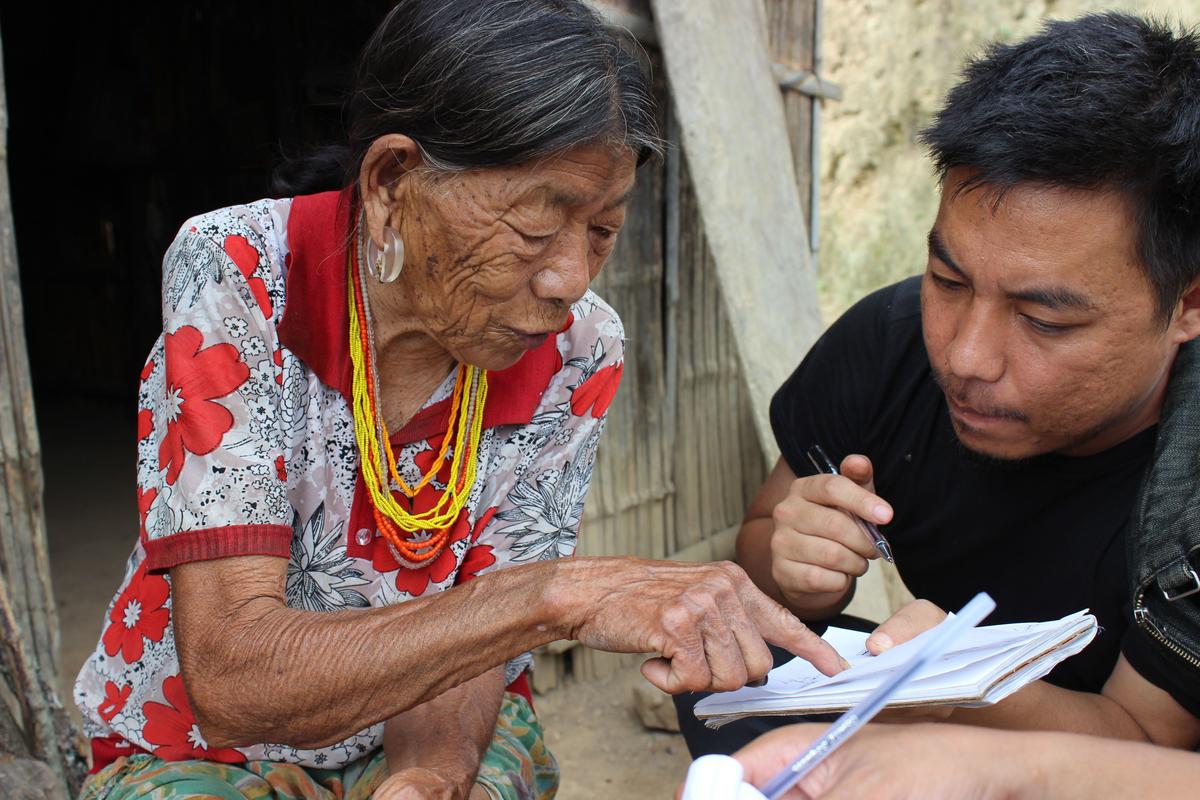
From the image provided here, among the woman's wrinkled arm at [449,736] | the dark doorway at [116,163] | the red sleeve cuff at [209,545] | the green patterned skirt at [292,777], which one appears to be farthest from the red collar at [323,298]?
the dark doorway at [116,163]

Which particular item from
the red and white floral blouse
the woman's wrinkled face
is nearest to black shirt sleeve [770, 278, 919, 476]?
the red and white floral blouse

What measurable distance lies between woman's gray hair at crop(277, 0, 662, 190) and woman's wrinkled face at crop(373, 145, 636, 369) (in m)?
0.04

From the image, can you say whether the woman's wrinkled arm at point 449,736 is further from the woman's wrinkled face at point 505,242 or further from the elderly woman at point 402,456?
the woman's wrinkled face at point 505,242

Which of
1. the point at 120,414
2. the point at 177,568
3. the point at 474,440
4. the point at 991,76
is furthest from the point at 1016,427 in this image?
the point at 120,414

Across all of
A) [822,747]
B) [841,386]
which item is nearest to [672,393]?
[841,386]

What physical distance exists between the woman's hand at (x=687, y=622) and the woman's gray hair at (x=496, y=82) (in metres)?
0.66

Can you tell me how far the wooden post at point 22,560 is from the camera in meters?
2.33

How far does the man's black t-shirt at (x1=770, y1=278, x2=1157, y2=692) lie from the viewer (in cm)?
205

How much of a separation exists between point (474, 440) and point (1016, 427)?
3.24ft

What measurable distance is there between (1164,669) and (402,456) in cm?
137

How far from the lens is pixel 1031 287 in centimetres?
174

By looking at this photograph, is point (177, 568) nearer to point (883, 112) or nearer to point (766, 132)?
point (766, 132)

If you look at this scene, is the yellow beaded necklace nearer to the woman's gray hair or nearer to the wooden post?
the woman's gray hair

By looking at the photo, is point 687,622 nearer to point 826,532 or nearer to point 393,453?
point 826,532
